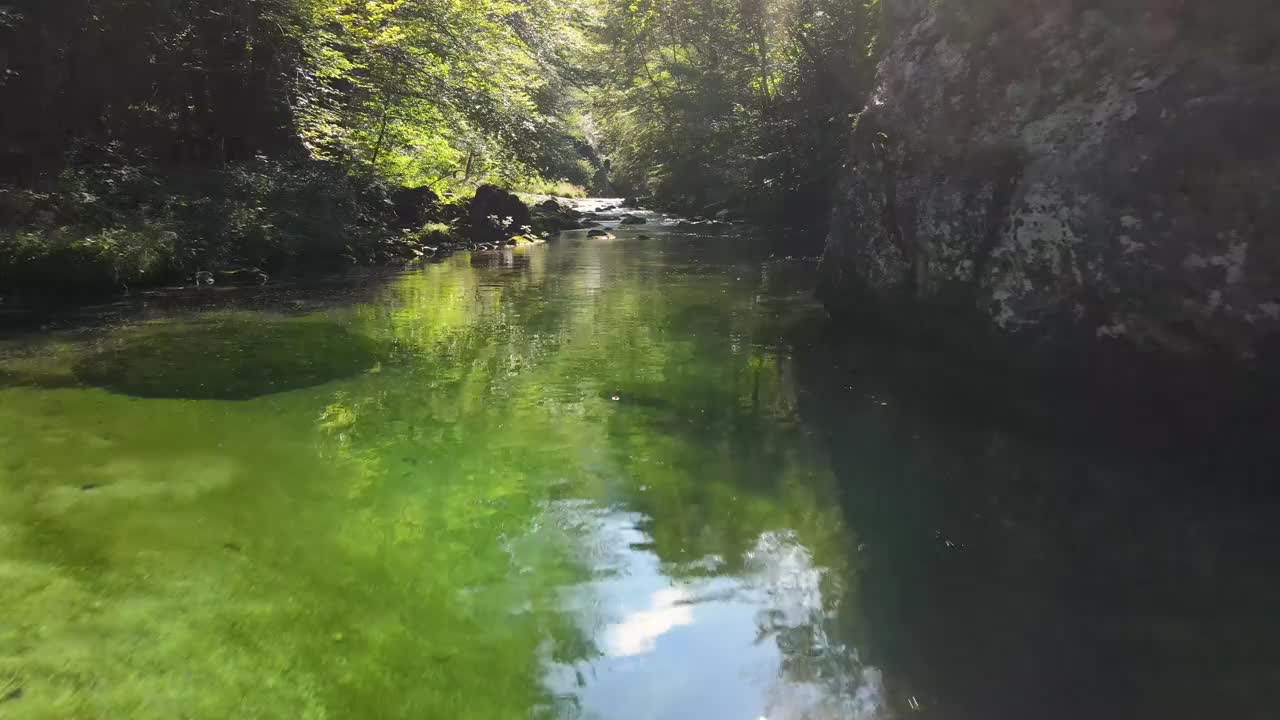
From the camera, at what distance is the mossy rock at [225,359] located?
595 cm

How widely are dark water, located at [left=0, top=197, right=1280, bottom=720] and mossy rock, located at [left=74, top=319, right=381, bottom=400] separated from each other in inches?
3.1

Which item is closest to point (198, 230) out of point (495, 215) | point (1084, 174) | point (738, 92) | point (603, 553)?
point (495, 215)

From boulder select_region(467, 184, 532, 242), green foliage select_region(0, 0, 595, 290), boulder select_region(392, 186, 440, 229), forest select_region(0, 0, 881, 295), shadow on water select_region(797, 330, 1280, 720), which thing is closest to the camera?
shadow on water select_region(797, 330, 1280, 720)

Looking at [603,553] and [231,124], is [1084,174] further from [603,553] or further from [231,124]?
[231,124]

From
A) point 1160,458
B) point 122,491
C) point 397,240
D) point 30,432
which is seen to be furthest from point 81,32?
point 1160,458

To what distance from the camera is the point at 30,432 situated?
4.74 meters

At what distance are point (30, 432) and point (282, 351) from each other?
8.61 feet

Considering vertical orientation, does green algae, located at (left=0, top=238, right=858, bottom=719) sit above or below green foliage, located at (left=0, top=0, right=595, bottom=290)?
below

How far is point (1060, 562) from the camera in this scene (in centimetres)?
332

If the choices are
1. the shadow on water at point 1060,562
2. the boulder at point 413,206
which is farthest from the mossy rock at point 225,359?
the boulder at point 413,206

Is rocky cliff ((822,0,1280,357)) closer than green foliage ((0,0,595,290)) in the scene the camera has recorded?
Yes

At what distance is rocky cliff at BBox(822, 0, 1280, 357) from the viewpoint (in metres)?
4.29

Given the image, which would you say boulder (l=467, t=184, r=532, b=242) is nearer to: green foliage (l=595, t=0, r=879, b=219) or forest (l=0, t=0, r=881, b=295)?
forest (l=0, t=0, r=881, b=295)

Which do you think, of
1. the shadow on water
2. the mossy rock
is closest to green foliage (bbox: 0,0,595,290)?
the mossy rock
